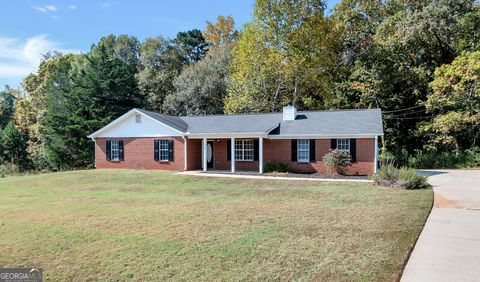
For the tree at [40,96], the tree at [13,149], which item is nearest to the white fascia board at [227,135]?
the tree at [40,96]

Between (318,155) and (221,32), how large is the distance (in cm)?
2824

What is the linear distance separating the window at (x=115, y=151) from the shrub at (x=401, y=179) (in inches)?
650

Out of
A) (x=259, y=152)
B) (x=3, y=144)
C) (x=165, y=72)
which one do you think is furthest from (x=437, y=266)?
(x=3, y=144)

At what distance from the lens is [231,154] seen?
20391 mm

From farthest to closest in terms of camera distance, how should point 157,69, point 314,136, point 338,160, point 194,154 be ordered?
point 157,69
point 194,154
point 314,136
point 338,160

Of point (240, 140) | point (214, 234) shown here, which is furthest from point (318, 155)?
point (214, 234)

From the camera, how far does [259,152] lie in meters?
19.7

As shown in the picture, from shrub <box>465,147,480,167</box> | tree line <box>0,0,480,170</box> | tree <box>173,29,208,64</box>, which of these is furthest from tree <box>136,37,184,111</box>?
shrub <box>465,147,480,167</box>

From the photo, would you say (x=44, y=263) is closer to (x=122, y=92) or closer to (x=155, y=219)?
(x=155, y=219)

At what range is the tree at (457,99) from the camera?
23266mm

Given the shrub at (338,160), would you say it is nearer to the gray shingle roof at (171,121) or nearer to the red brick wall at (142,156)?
the red brick wall at (142,156)

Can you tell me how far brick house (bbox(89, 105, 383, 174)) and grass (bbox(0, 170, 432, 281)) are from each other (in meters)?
6.31

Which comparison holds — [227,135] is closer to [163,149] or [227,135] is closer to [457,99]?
[163,149]

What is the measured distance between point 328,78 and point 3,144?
107ft
